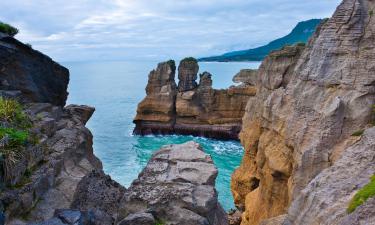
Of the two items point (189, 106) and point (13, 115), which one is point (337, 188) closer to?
point (13, 115)

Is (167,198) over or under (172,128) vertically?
over

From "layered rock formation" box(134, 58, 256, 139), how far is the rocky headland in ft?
147

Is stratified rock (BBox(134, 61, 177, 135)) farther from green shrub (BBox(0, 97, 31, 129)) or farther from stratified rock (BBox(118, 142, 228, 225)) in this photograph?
stratified rock (BBox(118, 142, 228, 225))

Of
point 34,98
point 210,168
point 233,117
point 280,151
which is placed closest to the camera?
point 210,168

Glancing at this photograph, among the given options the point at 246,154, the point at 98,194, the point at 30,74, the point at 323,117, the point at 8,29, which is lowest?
the point at 246,154

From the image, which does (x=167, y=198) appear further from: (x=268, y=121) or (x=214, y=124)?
(x=214, y=124)

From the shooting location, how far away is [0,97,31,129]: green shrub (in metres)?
11.2

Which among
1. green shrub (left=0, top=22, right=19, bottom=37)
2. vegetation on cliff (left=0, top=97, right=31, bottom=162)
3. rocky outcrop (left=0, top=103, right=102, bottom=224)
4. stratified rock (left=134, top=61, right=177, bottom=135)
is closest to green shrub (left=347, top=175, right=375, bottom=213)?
rocky outcrop (left=0, top=103, right=102, bottom=224)

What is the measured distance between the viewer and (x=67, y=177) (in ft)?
37.6

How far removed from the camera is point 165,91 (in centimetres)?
6050

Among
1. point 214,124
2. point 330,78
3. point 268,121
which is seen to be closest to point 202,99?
point 214,124

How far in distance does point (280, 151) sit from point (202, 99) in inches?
1664

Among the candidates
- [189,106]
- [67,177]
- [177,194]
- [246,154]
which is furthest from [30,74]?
[189,106]

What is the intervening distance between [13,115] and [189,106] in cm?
4876
